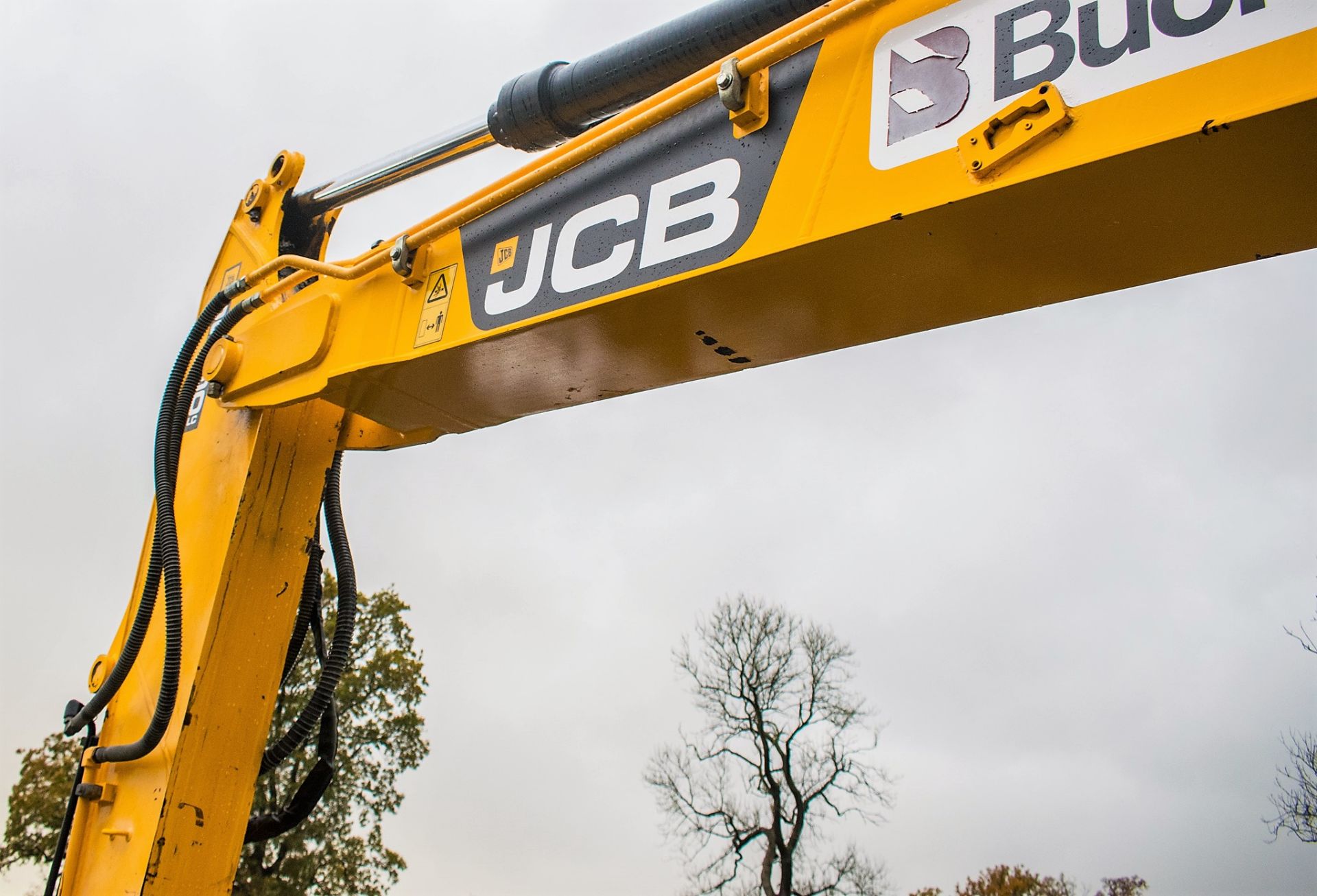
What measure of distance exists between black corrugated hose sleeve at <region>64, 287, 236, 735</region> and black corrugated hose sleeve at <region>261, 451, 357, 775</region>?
496 mm

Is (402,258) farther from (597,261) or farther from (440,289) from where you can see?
(597,261)

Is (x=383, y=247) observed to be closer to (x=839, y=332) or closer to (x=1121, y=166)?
(x=839, y=332)

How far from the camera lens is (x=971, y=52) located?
1803 mm

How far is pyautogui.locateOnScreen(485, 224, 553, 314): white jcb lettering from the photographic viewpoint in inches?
96.6

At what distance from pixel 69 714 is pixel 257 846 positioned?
645 inches

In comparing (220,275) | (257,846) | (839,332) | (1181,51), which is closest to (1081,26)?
(1181,51)

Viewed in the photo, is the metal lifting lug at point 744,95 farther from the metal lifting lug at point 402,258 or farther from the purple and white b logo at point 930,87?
the metal lifting lug at point 402,258

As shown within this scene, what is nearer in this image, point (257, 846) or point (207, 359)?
point (207, 359)

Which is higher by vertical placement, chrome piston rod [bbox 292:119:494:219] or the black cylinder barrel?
chrome piston rod [bbox 292:119:494:219]

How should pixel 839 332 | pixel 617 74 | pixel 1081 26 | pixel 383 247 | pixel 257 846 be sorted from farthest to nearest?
pixel 257 846 < pixel 383 247 < pixel 617 74 < pixel 839 332 < pixel 1081 26

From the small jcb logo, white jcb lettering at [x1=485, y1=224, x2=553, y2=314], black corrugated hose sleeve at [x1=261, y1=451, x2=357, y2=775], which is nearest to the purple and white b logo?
white jcb lettering at [x1=485, y1=224, x2=553, y2=314]

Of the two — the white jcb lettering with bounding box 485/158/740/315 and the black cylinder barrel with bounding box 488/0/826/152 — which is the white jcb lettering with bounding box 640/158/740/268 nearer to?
the white jcb lettering with bounding box 485/158/740/315

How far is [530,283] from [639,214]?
37cm

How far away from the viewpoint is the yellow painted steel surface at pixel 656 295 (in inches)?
62.4
